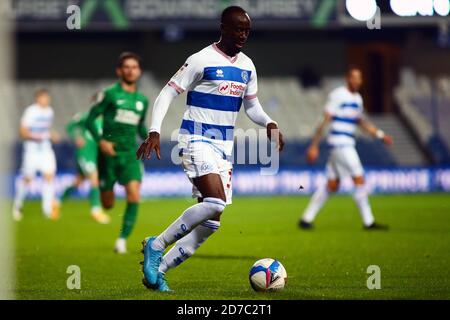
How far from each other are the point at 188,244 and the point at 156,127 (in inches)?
41.6

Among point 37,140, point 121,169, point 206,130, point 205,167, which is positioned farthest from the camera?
point 37,140

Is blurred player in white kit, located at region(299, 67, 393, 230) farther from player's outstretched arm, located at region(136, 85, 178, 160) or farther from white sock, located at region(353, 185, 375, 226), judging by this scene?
player's outstretched arm, located at region(136, 85, 178, 160)

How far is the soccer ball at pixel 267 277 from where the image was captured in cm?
814

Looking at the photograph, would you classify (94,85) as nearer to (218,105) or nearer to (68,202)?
(68,202)

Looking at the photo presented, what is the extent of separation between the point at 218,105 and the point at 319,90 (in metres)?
25.5

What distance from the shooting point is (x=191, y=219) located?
26.0 ft

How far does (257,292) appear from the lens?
8.19 metres

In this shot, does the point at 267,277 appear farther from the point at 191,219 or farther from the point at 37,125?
the point at 37,125

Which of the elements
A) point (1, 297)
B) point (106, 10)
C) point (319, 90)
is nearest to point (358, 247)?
point (1, 297)

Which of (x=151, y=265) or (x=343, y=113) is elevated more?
(x=343, y=113)

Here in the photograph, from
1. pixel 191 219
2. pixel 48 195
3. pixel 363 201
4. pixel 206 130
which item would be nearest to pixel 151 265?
pixel 191 219

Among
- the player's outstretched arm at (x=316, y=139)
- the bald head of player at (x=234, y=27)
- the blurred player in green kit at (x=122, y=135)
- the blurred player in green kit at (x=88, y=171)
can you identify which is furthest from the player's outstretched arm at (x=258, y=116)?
the blurred player in green kit at (x=88, y=171)

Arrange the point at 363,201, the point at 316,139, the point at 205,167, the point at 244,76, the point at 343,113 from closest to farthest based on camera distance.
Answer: the point at 205,167
the point at 244,76
the point at 363,201
the point at 316,139
the point at 343,113

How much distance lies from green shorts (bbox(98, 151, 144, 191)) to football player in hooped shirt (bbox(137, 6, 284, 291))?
13.3 feet
